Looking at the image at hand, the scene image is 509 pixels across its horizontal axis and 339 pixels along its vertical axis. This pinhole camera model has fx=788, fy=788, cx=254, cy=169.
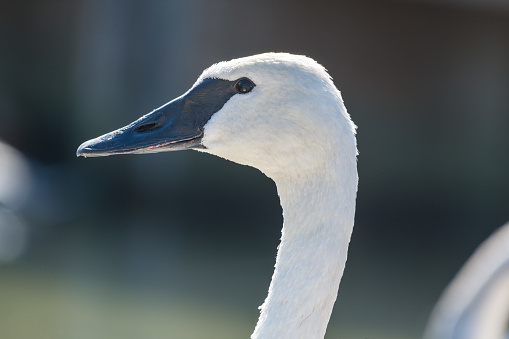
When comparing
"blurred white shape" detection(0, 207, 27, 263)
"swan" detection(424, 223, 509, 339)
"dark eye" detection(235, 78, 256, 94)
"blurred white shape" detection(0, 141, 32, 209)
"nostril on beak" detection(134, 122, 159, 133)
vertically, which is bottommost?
"blurred white shape" detection(0, 207, 27, 263)

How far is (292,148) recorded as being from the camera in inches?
96.1

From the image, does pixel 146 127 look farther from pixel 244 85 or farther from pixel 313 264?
pixel 313 264

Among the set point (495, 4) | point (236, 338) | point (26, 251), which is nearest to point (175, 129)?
point (236, 338)

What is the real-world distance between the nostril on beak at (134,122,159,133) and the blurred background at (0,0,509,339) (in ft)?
19.7

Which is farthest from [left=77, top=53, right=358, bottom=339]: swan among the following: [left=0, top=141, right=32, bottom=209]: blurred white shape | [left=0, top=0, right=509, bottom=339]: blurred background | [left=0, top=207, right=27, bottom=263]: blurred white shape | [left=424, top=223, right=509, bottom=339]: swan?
[left=0, top=141, right=32, bottom=209]: blurred white shape

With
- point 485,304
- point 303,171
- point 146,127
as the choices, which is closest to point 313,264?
point 303,171

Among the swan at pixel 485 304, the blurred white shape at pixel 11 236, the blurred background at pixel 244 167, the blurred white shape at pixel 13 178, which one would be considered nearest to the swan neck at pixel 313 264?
the swan at pixel 485 304

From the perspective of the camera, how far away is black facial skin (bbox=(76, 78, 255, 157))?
254cm

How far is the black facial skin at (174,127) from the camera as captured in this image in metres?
2.54

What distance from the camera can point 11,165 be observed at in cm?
1060

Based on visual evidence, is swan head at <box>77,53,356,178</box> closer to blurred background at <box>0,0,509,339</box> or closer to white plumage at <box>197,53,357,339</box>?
white plumage at <box>197,53,357,339</box>

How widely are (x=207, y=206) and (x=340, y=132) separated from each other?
8.52m

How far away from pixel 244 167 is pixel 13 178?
10.2 ft

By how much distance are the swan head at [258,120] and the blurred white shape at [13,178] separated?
798 centimetres
